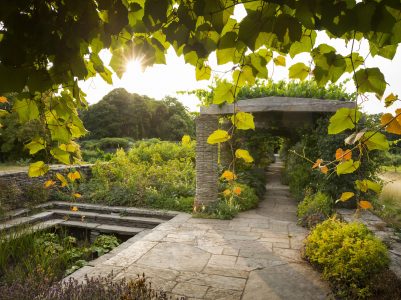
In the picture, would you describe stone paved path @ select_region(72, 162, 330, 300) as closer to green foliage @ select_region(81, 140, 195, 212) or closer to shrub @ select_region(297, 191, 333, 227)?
shrub @ select_region(297, 191, 333, 227)

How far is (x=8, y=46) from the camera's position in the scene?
3.58 ft

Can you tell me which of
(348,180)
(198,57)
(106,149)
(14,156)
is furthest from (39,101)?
(106,149)

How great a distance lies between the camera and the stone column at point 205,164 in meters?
8.10

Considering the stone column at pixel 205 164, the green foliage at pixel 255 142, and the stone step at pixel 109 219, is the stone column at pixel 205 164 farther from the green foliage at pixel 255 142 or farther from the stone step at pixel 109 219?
the green foliage at pixel 255 142

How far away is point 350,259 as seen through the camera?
406cm

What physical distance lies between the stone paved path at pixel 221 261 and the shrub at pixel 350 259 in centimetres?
22

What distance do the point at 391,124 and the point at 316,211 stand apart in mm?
6372

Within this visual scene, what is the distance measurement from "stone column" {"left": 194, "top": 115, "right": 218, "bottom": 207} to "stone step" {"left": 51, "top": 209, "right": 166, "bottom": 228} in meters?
1.26

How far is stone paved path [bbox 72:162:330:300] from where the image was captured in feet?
13.2

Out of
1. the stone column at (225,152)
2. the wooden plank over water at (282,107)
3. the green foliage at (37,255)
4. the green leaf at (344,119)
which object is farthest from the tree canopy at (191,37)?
the stone column at (225,152)

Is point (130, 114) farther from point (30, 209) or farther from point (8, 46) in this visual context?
point (8, 46)

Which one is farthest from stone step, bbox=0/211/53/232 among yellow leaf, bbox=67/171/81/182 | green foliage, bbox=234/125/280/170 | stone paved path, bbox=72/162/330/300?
green foliage, bbox=234/125/280/170

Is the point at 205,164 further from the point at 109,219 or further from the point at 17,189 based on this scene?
the point at 17,189

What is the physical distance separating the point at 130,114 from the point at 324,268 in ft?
97.4
